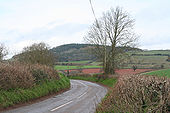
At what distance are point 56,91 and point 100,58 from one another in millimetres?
20858

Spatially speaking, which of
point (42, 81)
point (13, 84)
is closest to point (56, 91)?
point (42, 81)

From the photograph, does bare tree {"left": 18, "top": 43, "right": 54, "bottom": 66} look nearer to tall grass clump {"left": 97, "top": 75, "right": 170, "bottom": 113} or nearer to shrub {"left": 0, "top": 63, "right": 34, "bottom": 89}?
shrub {"left": 0, "top": 63, "right": 34, "bottom": 89}

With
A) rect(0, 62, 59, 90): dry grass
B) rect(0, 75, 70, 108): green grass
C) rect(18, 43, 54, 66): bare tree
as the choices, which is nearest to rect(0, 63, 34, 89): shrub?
rect(0, 62, 59, 90): dry grass

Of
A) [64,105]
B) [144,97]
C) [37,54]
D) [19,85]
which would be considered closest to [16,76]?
[19,85]

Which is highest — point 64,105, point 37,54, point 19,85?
point 37,54

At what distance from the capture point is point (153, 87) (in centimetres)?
564

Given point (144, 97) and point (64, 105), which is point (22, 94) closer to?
point (64, 105)

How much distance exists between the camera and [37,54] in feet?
129

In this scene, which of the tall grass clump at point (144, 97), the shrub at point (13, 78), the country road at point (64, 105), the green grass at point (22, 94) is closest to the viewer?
the tall grass clump at point (144, 97)

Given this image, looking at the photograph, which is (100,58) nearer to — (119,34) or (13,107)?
(119,34)

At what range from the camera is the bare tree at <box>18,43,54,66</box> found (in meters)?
37.5

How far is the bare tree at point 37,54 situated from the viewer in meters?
37.5

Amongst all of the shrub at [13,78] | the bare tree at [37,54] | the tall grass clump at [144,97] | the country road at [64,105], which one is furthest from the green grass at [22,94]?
the bare tree at [37,54]

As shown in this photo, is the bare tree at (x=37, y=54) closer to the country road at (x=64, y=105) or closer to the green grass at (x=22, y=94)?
the green grass at (x=22, y=94)
